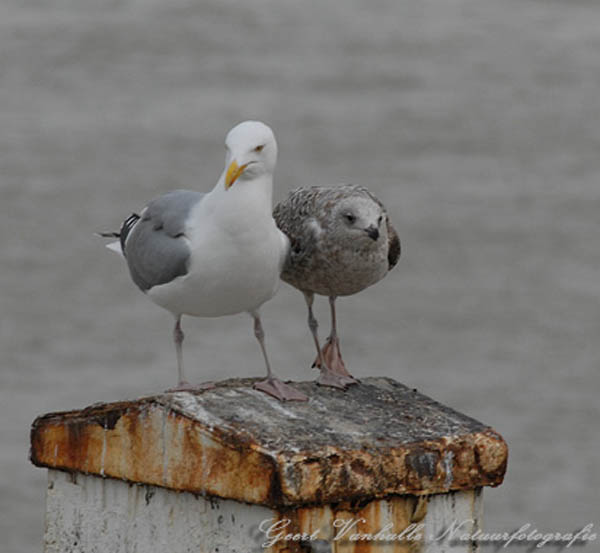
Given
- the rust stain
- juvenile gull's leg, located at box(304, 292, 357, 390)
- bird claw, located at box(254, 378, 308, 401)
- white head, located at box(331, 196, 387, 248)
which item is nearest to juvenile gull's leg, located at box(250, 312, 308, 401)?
bird claw, located at box(254, 378, 308, 401)

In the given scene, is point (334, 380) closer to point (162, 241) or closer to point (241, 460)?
point (162, 241)

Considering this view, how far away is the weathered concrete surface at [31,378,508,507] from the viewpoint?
2.72 metres

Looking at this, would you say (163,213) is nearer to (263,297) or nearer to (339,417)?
(263,297)

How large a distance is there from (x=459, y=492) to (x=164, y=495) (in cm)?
72

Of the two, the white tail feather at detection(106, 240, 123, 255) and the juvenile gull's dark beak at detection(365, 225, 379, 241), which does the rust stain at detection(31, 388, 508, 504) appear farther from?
the white tail feather at detection(106, 240, 123, 255)

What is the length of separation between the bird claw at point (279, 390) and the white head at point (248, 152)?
56 cm

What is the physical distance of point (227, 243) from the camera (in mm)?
3455

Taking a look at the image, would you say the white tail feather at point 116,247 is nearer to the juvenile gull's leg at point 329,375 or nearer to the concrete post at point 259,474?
the juvenile gull's leg at point 329,375

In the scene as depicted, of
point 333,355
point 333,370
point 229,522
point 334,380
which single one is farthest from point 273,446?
point 333,355

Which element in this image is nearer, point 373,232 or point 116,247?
point 373,232

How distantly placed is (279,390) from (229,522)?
50 cm

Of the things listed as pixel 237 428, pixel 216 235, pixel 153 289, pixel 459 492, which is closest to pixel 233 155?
pixel 216 235

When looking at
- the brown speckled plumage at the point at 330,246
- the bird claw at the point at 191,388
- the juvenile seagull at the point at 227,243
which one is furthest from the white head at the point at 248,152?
the bird claw at the point at 191,388

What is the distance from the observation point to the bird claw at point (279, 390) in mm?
3170
